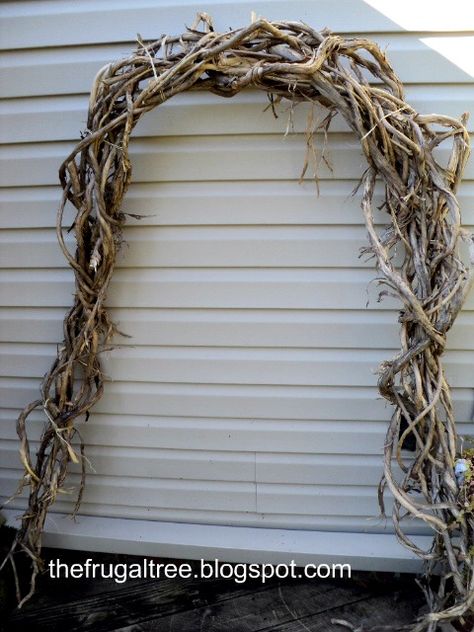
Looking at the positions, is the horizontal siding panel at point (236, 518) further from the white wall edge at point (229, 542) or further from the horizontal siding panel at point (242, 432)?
the horizontal siding panel at point (242, 432)

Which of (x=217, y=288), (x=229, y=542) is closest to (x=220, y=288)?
(x=217, y=288)

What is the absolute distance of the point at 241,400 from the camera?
74.3 inches

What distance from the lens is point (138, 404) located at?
1.92 metres

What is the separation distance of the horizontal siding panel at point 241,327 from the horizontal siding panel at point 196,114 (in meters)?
0.57

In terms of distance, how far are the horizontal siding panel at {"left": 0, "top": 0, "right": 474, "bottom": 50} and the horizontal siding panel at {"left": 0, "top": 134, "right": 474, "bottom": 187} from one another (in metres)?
0.31

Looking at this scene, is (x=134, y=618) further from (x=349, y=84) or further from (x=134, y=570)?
(x=349, y=84)

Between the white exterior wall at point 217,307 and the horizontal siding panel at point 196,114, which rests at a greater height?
the horizontal siding panel at point 196,114

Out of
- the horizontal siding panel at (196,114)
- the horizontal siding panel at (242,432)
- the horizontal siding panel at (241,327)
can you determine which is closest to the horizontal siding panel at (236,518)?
the horizontal siding panel at (242,432)

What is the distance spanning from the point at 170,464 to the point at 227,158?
3.48 feet

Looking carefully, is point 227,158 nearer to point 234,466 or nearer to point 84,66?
point 84,66

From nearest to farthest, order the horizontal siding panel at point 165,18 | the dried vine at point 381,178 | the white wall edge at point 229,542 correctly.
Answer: the dried vine at point 381,178 → the horizontal siding panel at point 165,18 → the white wall edge at point 229,542

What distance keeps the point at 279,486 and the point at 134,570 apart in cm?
63

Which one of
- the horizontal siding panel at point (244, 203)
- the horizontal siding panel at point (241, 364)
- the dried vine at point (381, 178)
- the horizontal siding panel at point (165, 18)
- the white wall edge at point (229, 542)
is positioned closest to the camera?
the dried vine at point (381, 178)

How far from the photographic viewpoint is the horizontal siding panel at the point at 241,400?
6.08ft
